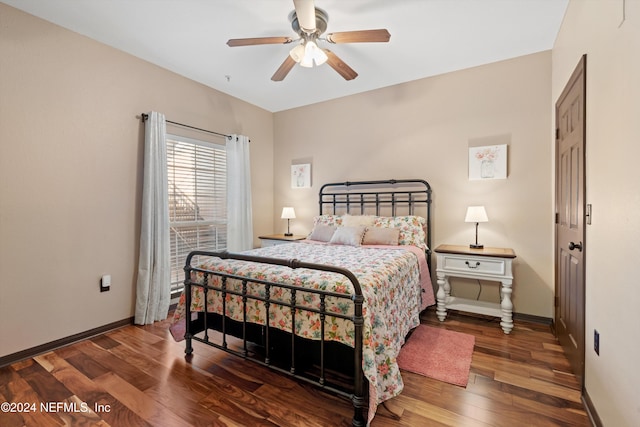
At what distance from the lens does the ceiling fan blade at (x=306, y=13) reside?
1.89 m

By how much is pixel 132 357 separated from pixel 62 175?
171cm

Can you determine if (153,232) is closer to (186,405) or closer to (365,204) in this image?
(186,405)

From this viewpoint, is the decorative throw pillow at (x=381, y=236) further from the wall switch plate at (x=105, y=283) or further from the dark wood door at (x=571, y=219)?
the wall switch plate at (x=105, y=283)

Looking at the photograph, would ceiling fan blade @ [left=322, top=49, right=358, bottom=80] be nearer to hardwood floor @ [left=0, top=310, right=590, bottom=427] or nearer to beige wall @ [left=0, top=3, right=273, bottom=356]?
beige wall @ [left=0, top=3, right=273, bottom=356]

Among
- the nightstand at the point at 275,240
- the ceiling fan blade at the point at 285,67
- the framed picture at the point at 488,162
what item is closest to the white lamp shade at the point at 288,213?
the nightstand at the point at 275,240

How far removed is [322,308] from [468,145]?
8.98 ft

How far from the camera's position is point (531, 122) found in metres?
3.05

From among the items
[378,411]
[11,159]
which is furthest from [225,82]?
[378,411]

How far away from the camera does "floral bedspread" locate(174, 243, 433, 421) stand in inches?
65.1

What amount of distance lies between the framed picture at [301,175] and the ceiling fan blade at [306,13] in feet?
8.13

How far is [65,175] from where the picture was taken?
2568mm

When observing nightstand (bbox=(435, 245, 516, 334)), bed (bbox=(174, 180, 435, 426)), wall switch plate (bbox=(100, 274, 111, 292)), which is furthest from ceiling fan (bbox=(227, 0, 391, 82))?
wall switch plate (bbox=(100, 274, 111, 292))

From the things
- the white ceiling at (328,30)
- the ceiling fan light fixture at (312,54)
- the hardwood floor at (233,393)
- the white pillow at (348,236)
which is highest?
the white ceiling at (328,30)

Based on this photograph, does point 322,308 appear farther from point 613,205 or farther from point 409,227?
point 409,227
